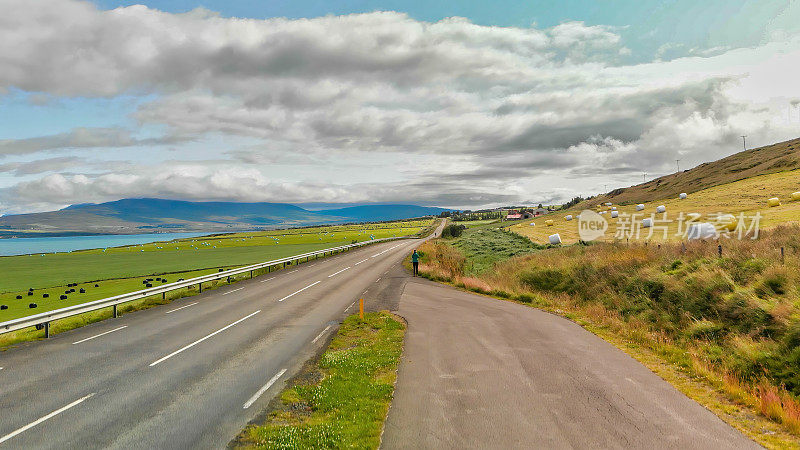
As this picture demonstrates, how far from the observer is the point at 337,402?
878cm

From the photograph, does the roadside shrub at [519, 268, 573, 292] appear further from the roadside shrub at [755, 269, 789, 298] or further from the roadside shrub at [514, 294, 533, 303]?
the roadside shrub at [755, 269, 789, 298]

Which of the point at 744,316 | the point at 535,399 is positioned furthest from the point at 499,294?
the point at 535,399

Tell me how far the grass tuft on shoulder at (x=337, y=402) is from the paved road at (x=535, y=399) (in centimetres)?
37

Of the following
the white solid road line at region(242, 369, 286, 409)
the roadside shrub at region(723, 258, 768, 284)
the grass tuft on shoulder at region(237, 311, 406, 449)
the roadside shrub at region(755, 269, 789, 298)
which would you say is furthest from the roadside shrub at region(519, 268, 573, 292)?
the white solid road line at region(242, 369, 286, 409)

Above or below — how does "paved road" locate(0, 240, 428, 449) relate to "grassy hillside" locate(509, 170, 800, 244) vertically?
below

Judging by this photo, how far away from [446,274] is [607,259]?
12.4 m

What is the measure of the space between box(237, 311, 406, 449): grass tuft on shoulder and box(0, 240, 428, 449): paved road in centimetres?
59

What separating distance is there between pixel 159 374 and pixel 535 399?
31.9 feet

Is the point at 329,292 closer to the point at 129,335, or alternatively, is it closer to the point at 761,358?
the point at 129,335

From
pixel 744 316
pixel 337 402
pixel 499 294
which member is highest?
pixel 744 316

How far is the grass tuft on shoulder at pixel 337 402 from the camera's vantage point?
7180mm

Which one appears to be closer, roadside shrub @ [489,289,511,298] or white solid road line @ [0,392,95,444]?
white solid road line @ [0,392,95,444]

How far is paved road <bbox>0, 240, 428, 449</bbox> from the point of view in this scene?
7.82 m

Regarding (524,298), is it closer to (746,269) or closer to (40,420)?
(746,269)
